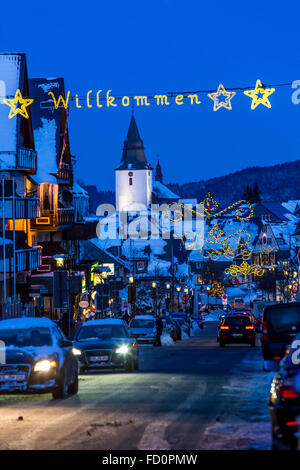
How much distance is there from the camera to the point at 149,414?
15969 mm

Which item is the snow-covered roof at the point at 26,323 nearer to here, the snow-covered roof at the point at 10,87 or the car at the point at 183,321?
the snow-covered roof at the point at 10,87

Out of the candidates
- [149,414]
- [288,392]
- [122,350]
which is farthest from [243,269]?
[288,392]

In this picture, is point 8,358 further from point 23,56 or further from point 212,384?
point 23,56

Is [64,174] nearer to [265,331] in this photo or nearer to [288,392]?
[265,331]

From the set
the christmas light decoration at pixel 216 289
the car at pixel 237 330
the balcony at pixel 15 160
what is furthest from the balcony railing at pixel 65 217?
the christmas light decoration at pixel 216 289

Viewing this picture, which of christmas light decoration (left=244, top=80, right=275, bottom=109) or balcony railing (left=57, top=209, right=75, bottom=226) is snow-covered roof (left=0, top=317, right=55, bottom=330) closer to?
christmas light decoration (left=244, top=80, right=275, bottom=109)

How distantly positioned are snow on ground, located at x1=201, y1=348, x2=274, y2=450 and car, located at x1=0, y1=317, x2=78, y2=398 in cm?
326

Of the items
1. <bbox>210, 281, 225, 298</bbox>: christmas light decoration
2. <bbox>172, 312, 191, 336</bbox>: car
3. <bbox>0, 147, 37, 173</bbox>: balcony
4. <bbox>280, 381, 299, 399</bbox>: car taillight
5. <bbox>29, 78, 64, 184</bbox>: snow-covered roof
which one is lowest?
<bbox>172, 312, 191, 336</bbox>: car

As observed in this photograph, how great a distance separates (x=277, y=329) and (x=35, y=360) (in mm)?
7166

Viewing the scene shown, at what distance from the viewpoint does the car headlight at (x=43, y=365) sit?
62.6 ft

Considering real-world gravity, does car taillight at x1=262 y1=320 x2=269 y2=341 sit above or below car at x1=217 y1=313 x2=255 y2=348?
above

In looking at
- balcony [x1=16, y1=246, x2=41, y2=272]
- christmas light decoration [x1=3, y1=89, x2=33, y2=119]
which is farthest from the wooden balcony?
christmas light decoration [x1=3, y1=89, x2=33, y2=119]

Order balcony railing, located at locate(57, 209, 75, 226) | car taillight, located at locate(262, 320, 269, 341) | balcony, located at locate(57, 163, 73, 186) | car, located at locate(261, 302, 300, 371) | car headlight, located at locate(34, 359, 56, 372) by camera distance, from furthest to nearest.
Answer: balcony, located at locate(57, 163, 73, 186), balcony railing, located at locate(57, 209, 75, 226), car taillight, located at locate(262, 320, 269, 341), car, located at locate(261, 302, 300, 371), car headlight, located at locate(34, 359, 56, 372)

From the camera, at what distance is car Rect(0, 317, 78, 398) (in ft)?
62.1
